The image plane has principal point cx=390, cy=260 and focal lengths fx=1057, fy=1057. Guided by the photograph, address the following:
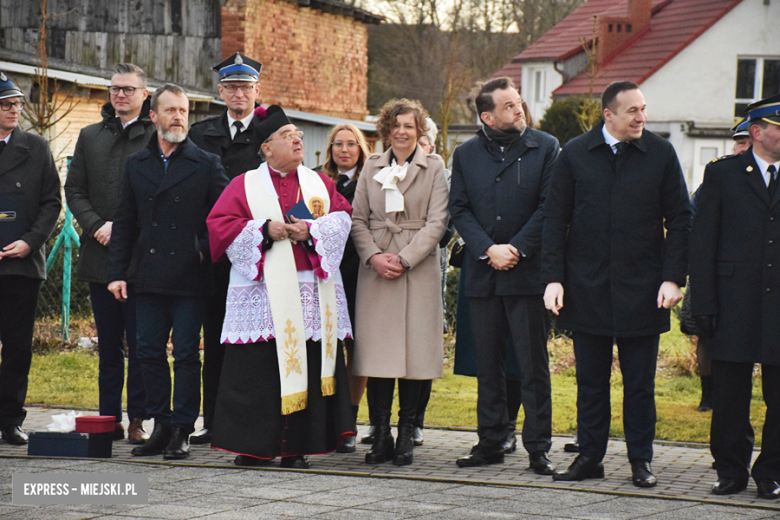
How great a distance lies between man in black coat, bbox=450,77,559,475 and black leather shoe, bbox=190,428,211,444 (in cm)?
179

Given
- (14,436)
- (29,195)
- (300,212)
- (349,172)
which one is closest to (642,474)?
(300,212)

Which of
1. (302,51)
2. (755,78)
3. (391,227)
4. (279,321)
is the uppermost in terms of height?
(755,78)

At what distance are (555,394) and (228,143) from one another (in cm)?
370

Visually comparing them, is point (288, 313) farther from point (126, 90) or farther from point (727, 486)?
point (727, 486)

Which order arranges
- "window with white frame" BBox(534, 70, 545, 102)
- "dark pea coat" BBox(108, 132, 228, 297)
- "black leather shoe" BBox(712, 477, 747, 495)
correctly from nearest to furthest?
"black leather shoe" BBox(712, 477, 747, 495) → "dark pea coat" BBox(108, 132, 228, 297) → "window with white frame" BBox(534, 70, 545, 102)

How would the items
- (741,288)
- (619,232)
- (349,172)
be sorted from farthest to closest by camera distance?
(349,172) → (619,232) → (741,288)

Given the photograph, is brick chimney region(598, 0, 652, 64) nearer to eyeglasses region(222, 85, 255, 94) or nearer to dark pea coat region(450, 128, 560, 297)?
eyeglasses region(222, 85, 255, 94)

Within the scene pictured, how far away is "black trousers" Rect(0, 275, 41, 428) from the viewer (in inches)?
270

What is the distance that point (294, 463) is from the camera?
608 centimetres

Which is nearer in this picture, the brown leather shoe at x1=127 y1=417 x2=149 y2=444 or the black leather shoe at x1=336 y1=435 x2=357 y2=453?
the black leather shoe at x1=336 y1=435 x2=357 y2=453

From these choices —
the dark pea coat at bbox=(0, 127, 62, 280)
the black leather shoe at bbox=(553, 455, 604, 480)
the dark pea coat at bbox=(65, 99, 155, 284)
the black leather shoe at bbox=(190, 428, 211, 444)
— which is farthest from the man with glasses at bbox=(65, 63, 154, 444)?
the black leather shoe at bbox=(553, 455, 604, 480)

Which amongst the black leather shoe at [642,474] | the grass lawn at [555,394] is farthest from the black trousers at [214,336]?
the black leather shoe at [642,474]

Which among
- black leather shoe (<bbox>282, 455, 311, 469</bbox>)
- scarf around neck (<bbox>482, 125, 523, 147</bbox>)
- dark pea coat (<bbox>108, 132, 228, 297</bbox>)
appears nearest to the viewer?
black leather shoe (<bbox>282, 455, 311, 469</bbox>)

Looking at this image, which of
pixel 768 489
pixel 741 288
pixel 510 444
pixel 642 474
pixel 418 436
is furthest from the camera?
pixel 418 436
